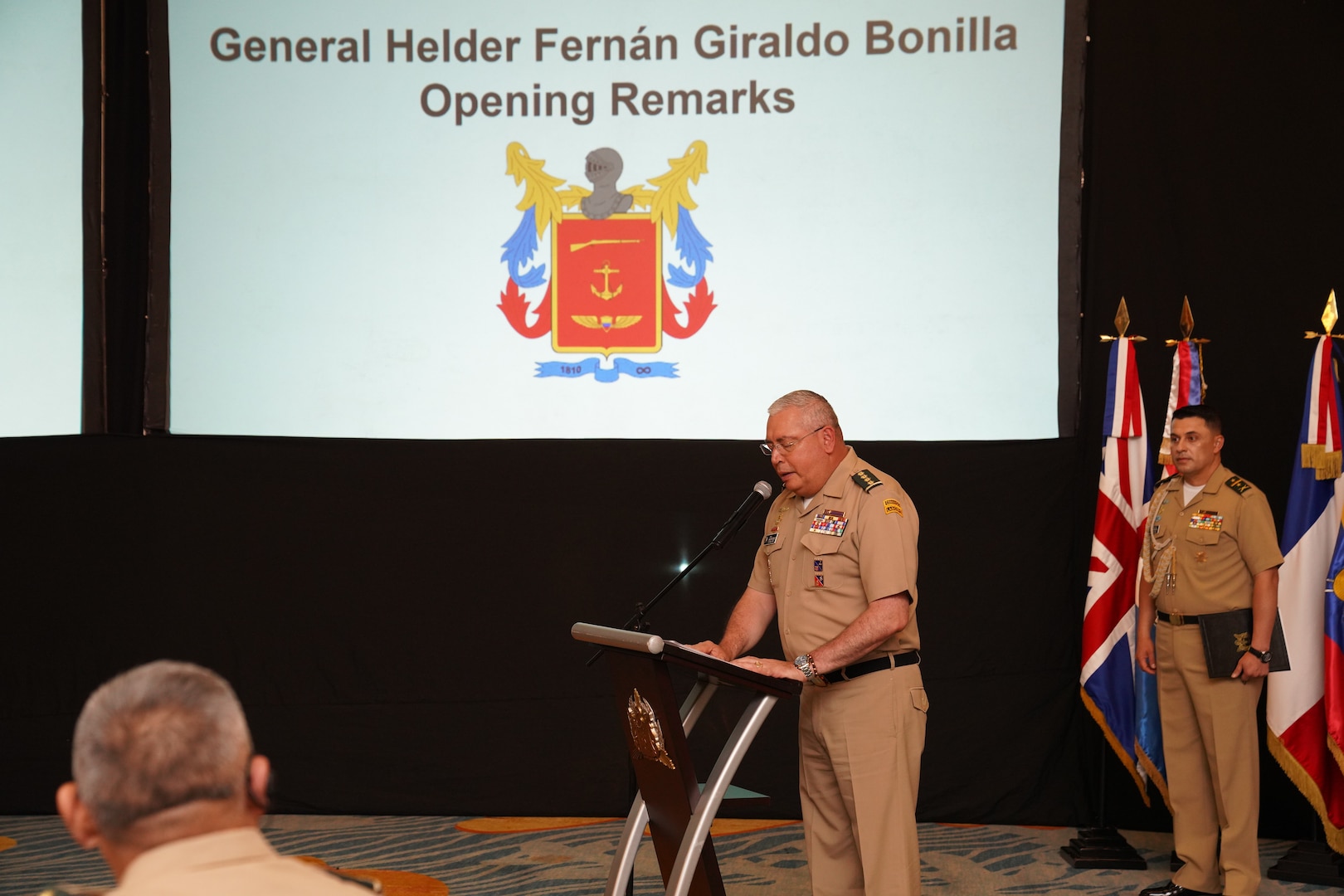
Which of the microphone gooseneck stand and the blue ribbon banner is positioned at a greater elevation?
the blue ribbon banner

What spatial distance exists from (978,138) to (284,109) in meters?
2.78

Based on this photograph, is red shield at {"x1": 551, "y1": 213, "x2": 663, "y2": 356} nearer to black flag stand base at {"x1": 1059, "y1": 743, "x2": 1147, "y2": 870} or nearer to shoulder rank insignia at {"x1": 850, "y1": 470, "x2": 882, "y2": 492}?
shoulder rank insignia at {"x1": 850, "y1": 470, "x2": 882, "y2": 492}

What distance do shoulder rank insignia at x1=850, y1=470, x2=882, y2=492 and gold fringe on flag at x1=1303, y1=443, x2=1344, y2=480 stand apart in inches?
80.5

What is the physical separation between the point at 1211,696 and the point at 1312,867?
86 cm

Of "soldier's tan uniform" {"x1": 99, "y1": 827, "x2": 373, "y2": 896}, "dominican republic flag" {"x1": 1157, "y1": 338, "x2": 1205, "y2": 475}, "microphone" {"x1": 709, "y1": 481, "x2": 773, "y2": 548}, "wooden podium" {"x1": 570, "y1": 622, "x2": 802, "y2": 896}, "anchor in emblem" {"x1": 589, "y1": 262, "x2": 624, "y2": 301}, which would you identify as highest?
"anchor in emblem" {"x1": 589, "y1": 262, "x2": 624, "y2": 301}

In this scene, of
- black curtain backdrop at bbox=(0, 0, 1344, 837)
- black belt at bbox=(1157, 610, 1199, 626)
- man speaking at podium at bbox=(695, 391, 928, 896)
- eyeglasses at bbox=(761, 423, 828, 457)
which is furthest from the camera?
black curtain backdrop at bbox=(0, 0, 1344, 837)

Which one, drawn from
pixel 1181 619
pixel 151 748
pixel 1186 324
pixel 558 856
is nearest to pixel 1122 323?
pixel 1186 324

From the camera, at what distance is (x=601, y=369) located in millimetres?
4863

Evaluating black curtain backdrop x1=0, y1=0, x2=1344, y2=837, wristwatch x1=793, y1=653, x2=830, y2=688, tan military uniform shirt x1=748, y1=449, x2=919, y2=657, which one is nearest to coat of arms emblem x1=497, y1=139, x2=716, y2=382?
black curtain backdrop x1=0, y1=0, x2=1344, y2=837

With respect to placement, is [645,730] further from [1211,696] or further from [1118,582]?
[1118,582]

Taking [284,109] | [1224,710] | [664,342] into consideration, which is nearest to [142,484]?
[284,109]

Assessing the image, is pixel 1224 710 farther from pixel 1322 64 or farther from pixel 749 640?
pixel 1322 64

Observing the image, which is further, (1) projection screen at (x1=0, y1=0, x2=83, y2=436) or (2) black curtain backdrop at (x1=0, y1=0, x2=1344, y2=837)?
(1) projection screen at (x1=0, y1=0, x2=83, y2=436)

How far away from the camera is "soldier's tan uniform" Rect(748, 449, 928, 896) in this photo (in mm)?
2896
